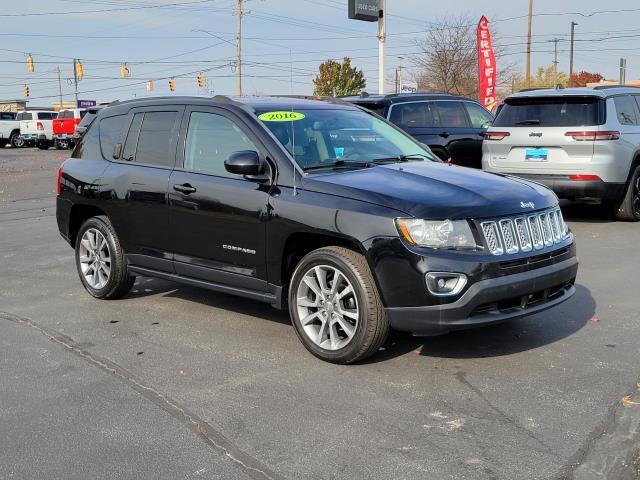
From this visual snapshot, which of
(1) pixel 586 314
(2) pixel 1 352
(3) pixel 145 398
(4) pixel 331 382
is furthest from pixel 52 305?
(1) pixel 586 314

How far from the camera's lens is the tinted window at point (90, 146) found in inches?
260

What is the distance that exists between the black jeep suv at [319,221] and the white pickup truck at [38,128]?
36825 millimetres

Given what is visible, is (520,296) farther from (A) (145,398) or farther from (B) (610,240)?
(B) (610,240)

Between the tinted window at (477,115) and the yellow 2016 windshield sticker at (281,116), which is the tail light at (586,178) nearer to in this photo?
the tinted window at (477,115)

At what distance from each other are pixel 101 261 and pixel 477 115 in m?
7.72

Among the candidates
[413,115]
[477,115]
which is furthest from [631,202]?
[413,115]

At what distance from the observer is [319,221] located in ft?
15.1

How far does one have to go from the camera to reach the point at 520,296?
442cm

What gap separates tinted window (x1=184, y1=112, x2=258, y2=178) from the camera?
5320 millimetres

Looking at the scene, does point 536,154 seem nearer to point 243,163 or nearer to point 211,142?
point 211,142

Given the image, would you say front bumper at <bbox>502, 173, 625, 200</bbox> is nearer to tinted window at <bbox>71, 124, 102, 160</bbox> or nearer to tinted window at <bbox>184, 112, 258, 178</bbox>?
tinted window at <bbox>184, 112, 258, 178</bbox>

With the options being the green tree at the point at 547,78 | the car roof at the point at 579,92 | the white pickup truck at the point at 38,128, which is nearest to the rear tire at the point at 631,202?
the car roof at the point at 579,92

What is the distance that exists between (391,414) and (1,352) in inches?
116

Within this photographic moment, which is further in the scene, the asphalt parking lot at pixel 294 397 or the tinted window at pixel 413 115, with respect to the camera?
the tinted window at pixel 413 115
